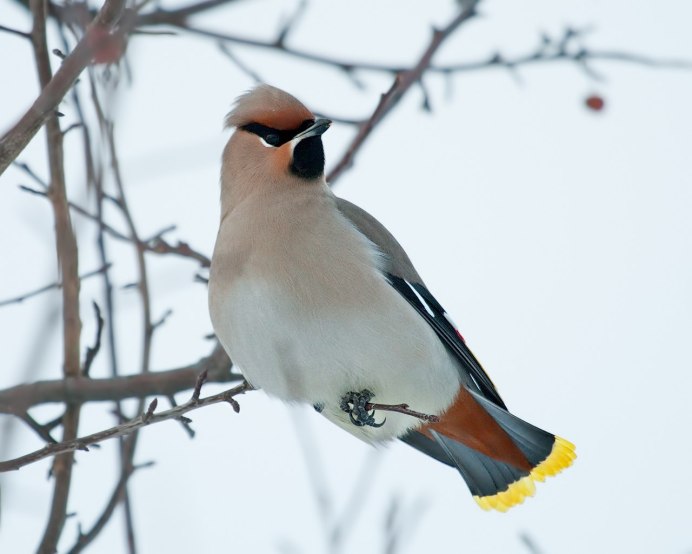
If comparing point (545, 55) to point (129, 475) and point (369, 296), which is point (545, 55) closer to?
point (369, 296)

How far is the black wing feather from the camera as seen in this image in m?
4.75

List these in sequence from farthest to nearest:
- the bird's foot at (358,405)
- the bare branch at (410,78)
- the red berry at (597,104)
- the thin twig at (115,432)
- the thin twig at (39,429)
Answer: the red berry at (597,104)
the bare branch at (410,78)
the bird's foot at (358,405)
the thin twig at (39,429)
the thin twig at (115,432)

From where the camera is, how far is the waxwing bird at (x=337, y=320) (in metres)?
4.27

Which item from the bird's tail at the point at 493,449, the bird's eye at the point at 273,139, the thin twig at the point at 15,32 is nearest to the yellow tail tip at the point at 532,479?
the bird's tail at the point at 493,449

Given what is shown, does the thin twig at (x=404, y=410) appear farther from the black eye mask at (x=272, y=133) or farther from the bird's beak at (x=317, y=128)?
the black eye mask at (x=272, y=133)

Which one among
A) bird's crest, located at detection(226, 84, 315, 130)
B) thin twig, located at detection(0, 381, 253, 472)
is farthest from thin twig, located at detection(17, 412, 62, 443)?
bird's crest, located at detection(226, 84, 315, 130)

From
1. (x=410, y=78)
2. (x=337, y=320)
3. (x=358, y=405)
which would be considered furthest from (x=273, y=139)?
(x=358, y=405)

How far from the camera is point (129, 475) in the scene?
12.2ft

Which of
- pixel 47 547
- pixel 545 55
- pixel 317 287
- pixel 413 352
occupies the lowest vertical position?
pixel 47 547

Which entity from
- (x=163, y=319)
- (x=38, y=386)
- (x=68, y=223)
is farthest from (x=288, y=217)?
(x=68, y=223)

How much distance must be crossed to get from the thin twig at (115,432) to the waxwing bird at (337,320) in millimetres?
702

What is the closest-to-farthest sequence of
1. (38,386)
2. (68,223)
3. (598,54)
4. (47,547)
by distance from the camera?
(68,223) < (47,547) < (38,386) < (598,54)

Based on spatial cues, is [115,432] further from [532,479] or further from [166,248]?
[532,479]

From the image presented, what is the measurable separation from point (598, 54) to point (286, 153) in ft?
4.93
